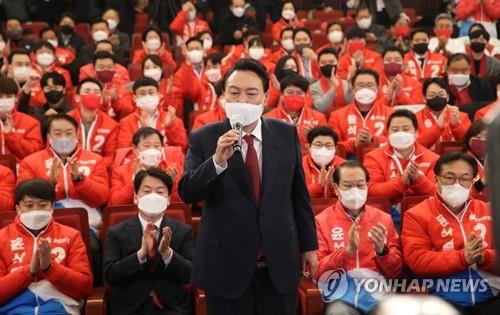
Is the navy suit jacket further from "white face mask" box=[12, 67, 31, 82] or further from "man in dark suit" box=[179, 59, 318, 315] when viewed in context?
"white face mask" box=[12, 67, 31, 82]

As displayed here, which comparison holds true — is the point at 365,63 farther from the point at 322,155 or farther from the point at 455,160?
the point at 455,160

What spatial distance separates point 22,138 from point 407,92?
10.4 ft

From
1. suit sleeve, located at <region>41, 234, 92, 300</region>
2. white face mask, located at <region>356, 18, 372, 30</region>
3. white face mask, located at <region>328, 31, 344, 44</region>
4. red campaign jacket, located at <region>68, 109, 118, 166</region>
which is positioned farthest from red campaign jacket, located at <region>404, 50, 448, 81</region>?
suit sleeve, located at <region>41, 234, 92, 300</region>

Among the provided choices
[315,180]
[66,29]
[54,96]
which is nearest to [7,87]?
[54,96]

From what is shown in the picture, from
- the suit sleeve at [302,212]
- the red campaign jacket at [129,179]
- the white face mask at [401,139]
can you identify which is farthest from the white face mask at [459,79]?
the suit sleeve at [302,212]

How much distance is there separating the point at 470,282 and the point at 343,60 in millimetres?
4296

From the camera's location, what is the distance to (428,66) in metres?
7.56

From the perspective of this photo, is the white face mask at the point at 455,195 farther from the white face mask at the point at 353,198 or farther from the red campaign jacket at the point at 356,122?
the red campaign jacket at the point at 356,122

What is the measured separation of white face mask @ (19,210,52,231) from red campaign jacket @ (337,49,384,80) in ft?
13.8

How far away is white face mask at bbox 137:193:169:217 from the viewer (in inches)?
145

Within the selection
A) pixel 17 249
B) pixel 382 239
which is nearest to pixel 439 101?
pixel 382 239

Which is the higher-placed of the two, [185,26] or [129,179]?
[185,26]

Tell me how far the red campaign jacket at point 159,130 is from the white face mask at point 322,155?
4.12ft

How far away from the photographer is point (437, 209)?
3.76m
